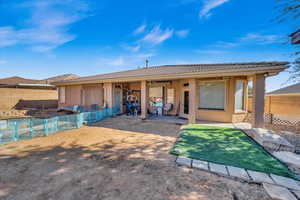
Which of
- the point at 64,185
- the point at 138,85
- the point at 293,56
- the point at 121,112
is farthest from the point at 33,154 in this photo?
the point at 293,56

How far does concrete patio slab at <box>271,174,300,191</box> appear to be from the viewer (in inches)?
87.8

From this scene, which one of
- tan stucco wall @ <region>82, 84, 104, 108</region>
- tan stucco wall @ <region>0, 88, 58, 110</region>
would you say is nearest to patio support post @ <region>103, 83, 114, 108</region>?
tan stucco wall @ <region>82, 84, 104, 108</region>

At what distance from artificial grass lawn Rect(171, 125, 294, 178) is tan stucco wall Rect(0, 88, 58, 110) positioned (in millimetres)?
18169

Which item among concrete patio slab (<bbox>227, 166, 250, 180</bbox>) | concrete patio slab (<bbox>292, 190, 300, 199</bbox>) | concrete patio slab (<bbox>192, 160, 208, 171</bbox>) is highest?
concrete patio slab (<bbox>292, 190, 300, 199</bbox>)

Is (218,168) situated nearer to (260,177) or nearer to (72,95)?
(260,177)

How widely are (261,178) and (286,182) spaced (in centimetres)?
39

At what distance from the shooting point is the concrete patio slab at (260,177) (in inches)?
92.7

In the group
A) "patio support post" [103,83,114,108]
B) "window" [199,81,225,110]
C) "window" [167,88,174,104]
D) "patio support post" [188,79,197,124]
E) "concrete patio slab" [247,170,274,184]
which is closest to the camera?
"concrete patio slab" [247,170,274,184]

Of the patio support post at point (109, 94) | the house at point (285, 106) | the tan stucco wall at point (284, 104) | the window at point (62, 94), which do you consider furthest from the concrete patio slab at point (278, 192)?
the window at point (62, 94)

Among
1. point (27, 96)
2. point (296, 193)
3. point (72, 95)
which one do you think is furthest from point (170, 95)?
point (27, 96)

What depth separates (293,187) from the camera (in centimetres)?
220

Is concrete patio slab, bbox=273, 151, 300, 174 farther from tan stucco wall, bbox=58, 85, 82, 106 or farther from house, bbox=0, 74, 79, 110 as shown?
house, bbox=0, 74, 79, 110

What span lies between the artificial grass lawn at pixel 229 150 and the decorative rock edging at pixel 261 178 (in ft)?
0.67

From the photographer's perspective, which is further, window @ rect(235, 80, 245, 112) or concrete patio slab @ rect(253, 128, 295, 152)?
window @ rect(235, 80, 245, 112)
